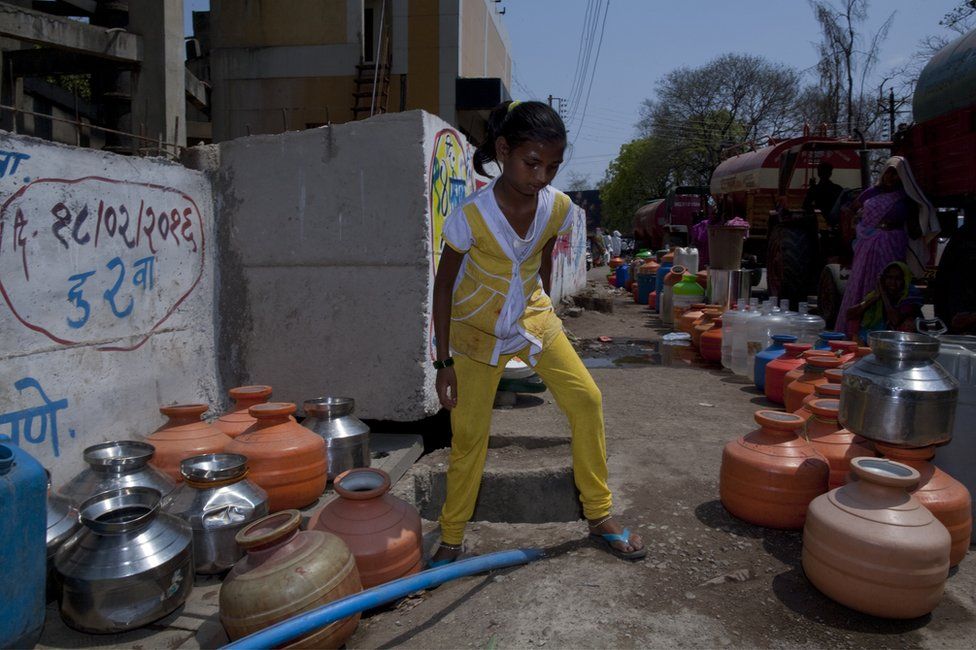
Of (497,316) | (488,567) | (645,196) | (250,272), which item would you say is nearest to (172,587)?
(488,567)

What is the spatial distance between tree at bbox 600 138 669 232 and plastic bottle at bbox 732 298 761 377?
35909mm

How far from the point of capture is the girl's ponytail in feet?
8.01

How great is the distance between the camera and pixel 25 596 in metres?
2.07

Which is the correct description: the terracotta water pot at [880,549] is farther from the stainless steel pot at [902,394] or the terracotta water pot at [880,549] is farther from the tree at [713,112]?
the tree at [713,112]

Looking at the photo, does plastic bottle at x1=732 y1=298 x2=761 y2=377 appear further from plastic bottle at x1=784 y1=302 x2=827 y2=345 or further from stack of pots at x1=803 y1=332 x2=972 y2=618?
stack of pots at x1=803 y1=332 x2=972 y2=618

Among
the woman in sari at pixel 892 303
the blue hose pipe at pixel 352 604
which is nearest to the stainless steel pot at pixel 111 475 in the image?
the blue hose pipe at pixel 352 604

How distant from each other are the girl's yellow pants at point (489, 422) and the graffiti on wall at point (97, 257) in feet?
6.37

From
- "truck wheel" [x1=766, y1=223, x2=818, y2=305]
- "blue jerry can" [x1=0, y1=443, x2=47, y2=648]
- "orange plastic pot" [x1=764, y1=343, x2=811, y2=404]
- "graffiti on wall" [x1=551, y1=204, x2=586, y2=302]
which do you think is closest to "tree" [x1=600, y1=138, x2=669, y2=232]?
"graffiti on wall" [x1=551, y1=204, x2=586, y2=302]

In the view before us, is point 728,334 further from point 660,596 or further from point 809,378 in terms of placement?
point 660,596

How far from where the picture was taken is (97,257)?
3291mm

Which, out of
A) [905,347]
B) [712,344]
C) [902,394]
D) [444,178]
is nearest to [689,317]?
[712,344]

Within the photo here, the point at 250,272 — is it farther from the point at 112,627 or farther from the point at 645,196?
the point at 645,196

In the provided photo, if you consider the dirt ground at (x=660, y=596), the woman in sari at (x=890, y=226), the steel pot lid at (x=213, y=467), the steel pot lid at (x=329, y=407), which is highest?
the woman in sari at (x=890, y=226)

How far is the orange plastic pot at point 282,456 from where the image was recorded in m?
3.03
